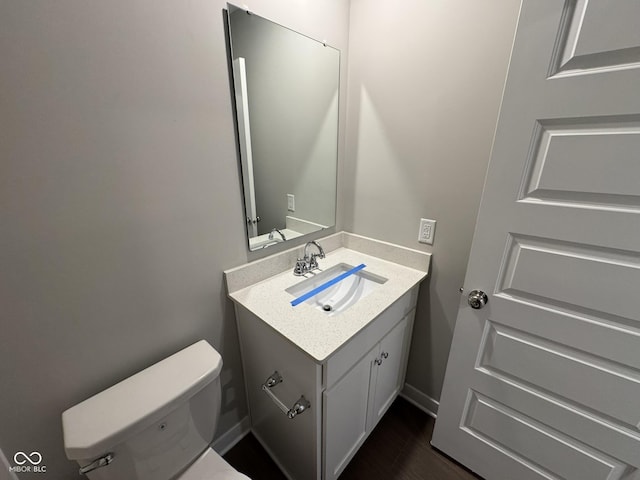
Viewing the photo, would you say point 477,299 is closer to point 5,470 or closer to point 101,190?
point 101,190

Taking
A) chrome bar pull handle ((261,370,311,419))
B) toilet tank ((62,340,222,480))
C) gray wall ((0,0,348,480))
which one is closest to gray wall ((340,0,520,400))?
gray wall ((0,0,348,480))

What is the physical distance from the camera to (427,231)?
1.30 metres

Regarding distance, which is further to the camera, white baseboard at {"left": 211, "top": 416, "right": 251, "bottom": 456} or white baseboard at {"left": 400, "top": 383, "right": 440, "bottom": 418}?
white baseboard at {"left": 400, "top": 383, "right": 440, "bottom": 418}

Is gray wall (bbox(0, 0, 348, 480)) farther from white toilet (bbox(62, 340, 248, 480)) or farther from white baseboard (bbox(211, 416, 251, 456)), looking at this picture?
white baseboard (bbox(211, 416, 251, 456))

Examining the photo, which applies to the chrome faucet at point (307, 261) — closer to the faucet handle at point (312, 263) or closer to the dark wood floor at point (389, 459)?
the faucet handle at point (312, 263)

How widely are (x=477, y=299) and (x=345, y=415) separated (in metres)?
0.72

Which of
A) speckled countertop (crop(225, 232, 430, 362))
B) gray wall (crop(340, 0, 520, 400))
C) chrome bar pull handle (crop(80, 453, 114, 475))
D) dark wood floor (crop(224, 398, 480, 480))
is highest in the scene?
gray wall (crop(340, 0, 520, 400))

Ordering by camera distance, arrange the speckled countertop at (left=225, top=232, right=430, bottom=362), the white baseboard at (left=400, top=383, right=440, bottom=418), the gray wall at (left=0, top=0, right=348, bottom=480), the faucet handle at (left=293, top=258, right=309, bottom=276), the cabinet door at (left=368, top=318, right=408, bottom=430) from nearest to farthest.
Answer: the gray wall at (left=0, top=0, right=348, bottom=480)
the speckled countertop at (left=225, top=232, right=430, bottom=362)
the cabinet door at (left=368, top=318, right=408, bottom=430)
the faucet handle at (left=293, top=258, right=309, bottom=276)
the white baseboard at (left=400, top=383, right=440, bottom=418)

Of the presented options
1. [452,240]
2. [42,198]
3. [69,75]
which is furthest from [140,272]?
[452,240]

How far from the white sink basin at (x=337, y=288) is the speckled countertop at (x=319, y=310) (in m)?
0.03

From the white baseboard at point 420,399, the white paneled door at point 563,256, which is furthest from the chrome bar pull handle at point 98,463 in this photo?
the white baseboard at point 420,399

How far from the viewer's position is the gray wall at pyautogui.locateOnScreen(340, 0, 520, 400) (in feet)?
3.34

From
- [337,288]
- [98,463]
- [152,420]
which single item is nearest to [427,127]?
[337,288]

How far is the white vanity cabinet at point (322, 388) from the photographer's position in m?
0.92
